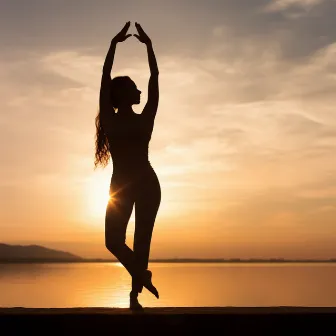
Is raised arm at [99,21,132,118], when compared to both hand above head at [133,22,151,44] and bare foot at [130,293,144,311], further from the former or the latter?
bare foot at [130,293,144,311]

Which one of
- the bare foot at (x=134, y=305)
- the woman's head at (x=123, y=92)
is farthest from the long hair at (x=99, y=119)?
the bare foot at (x=134, y=305)

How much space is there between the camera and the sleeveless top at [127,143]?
937 cm

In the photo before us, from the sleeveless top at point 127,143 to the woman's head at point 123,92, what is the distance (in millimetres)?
317

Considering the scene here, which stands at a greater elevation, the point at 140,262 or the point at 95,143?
the point at 95,143

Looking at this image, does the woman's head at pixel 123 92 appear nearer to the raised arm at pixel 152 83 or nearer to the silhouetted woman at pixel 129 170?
the silhouetted woman at pixel 129 170

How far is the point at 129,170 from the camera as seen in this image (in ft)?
30.7

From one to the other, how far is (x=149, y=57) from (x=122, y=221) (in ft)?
8.50

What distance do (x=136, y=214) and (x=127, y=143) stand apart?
109cm

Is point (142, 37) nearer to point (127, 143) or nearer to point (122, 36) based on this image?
point (122, 36)
